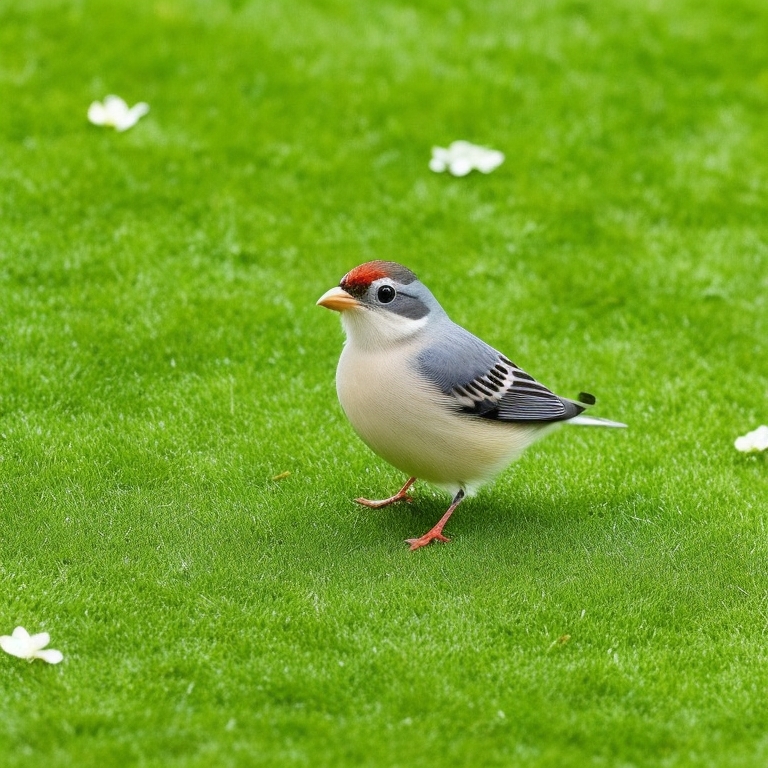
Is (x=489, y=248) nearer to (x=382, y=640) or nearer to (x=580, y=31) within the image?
(x=580, y=31)

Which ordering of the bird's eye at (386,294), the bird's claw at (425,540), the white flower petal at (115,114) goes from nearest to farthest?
the bird's eye at (386,294)
the bird's claw at (425,540)
the white flower petal at (115,114)

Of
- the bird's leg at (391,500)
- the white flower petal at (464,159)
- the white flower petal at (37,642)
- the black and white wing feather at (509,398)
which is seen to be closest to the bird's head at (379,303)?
the black and white wing feather at (509,398)

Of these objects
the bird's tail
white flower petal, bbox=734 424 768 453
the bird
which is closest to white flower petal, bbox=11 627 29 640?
the bird

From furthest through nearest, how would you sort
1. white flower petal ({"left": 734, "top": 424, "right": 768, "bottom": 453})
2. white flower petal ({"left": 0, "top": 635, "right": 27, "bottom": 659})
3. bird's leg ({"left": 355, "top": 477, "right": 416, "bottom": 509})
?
white flower petal ({"left": 734, "top": 424, "right": 768, "bottom": 453}), bird's leg ({"left": 355, "top": 477, "right": 416, "bottom": 509}), white flower petal ({"left": 0, "top": 635, "right": 27, "bottom": 659})

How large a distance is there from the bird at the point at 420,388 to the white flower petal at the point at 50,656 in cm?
179

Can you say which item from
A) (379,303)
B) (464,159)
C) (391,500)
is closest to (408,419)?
(379,303)

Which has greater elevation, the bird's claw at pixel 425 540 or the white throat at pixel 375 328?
the white throat at pixel 375 328

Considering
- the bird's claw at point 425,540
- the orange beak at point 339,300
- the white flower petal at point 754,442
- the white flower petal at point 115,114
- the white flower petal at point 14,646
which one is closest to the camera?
the white flower petal at point 14,646

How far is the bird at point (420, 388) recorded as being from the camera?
217 inches

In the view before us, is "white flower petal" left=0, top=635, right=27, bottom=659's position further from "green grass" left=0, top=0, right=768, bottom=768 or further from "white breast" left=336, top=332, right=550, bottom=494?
"white breast" left=336, top=332, right=550, bottom=494

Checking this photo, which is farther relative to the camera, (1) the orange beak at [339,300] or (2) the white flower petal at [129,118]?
(2) the white flower petal at [129,118]

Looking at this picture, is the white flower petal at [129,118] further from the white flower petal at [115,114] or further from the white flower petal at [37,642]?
the white flower petal at [37,642]

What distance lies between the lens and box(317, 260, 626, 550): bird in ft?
18.1

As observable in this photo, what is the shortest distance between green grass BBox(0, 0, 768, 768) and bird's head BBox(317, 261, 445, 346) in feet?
3.30
